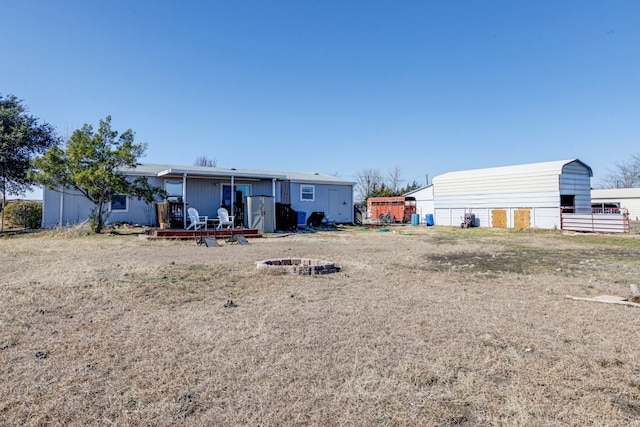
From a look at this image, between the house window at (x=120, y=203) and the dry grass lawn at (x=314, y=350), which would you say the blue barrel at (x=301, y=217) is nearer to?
the house window at (x=120, y=203)

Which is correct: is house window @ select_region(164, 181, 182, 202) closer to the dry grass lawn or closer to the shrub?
the shrub

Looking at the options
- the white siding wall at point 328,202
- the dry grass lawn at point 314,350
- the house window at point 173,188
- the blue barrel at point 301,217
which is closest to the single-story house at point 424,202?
the white siding wall at point 328,202

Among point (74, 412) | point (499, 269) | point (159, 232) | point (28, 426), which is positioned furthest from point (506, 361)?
point (159, 232)

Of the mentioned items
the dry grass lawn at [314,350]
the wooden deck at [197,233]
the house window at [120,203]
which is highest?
the house window at [120,203]

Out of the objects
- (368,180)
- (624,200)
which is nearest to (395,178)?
(368,180)

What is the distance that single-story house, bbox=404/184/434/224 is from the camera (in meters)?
26.6

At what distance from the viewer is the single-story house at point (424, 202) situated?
26.6 meters

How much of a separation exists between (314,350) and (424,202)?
2552 centimetres

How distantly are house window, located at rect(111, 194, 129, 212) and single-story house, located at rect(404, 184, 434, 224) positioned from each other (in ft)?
57.9

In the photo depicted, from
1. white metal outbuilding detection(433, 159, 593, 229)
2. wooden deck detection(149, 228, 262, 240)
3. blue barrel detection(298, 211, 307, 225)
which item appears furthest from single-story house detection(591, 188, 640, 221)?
wooden deck detection(149, 228, 262, 240)

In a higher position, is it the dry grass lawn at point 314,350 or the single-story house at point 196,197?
the single-story house at point 196,197

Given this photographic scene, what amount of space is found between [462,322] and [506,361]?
2.91 ft

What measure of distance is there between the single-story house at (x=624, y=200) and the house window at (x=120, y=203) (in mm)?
33886

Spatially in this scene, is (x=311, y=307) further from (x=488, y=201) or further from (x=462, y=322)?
(x=488, y=201)
